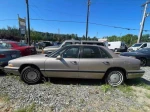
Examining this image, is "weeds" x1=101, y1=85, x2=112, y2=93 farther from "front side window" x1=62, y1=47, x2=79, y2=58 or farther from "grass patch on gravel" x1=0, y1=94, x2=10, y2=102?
"grass patch on gravel" x1=0, y1=94, x2=10, y2=102

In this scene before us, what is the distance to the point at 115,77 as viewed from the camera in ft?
14.5

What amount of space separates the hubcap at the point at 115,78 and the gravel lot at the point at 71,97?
0.83 ft

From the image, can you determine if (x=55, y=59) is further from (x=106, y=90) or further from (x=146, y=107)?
(x=146, y=107)

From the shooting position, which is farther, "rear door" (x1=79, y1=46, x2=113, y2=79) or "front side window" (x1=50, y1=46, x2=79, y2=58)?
"front side window" (x1=50, y1=46, x2=79, y2=58)

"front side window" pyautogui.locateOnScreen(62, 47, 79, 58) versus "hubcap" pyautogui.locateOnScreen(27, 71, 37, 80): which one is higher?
"front side window" pyautogui.locateOnScreen(62, 47, 79, 58)

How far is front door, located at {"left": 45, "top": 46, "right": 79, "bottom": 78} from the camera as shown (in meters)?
4.27

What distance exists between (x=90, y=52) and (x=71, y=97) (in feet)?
5.61

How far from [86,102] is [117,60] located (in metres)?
1.89

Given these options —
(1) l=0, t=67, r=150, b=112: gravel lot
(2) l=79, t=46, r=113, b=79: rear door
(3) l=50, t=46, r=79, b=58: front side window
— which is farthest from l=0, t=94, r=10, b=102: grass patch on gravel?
(2) l=79, t=46, r=113, b=79: rear door

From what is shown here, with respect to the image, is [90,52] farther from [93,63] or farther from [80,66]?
[80,66]

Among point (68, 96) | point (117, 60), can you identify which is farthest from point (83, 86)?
point (117, 60)

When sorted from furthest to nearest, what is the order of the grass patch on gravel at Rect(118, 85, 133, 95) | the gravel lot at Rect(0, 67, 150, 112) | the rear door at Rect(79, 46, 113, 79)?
the rear door at Rect(79, 46, 113, 79) < the grass patch on gravel at Rect(118, 85, 133, 95) < the gravel lot at Rect(0, 67, 150, 112)

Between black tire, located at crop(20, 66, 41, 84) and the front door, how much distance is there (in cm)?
37

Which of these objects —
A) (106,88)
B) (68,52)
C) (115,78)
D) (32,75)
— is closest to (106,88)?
(106,88)
